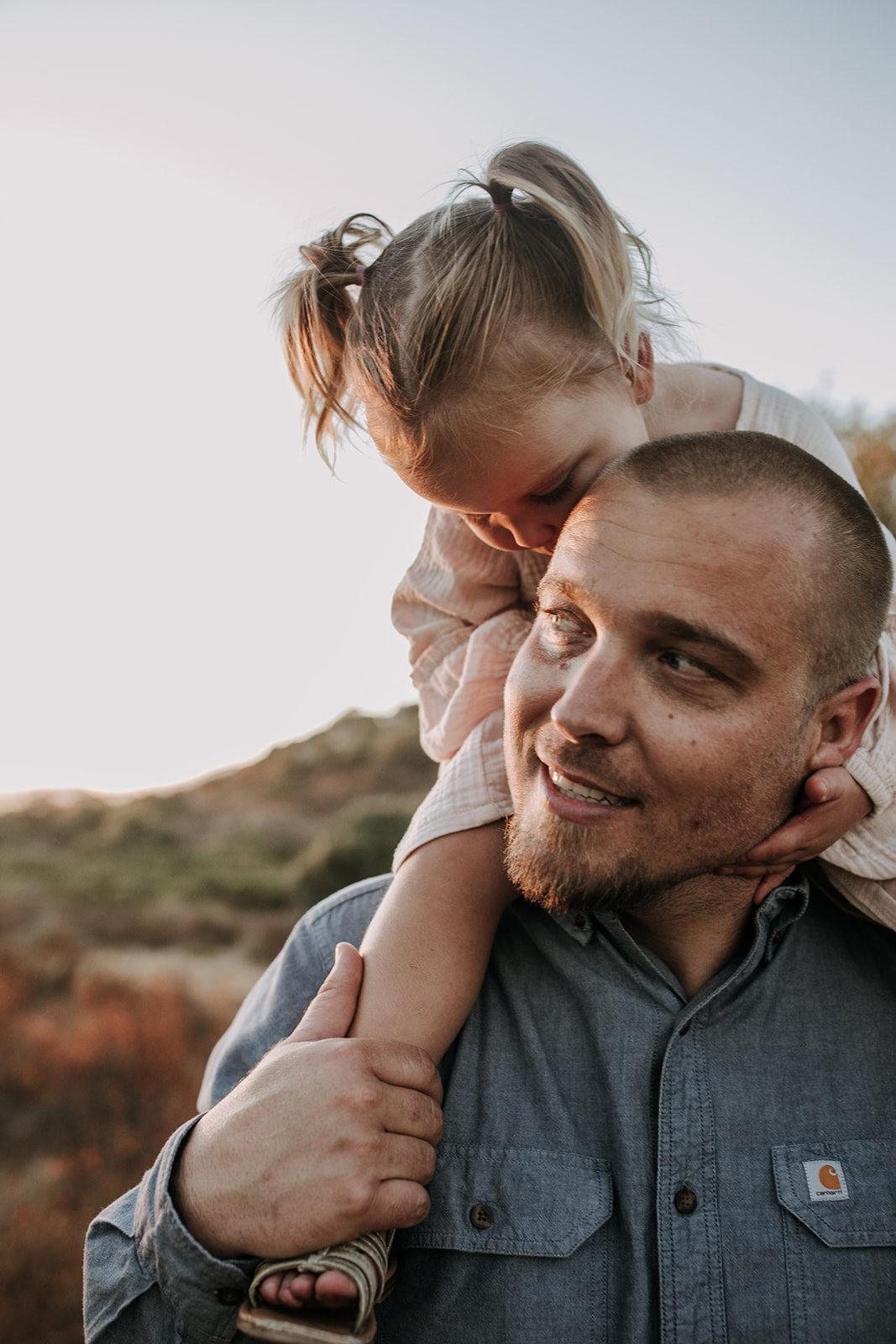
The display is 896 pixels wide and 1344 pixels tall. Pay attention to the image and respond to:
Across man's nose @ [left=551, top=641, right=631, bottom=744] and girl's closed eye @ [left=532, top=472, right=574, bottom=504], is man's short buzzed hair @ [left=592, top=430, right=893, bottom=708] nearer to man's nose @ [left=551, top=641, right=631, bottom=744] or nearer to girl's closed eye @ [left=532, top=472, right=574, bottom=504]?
girl's closed eye @ [left=532, top=472, right=574, bottom=504]

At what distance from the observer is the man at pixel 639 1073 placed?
159 centimetres

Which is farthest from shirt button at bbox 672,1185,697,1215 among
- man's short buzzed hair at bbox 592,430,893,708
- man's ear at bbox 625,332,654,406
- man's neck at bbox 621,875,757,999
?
man's ear at bbox 625,332,654,406

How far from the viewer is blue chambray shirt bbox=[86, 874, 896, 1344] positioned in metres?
1.61

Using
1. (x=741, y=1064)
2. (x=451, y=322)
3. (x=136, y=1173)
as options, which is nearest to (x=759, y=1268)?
(x=741, y=1064)

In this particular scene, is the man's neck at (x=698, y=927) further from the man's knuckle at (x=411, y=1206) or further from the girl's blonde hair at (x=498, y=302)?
the girl's blonde hair at (x=498, y=302)

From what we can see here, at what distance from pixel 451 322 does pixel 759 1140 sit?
182 centimetres

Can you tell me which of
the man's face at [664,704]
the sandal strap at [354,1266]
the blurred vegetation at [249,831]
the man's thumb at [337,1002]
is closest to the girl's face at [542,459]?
the man's face at [664,704]

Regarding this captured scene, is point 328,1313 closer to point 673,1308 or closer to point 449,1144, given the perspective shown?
point 449,1144

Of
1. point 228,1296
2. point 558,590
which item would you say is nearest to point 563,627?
point 558,590

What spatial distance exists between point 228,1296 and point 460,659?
155 centimetres

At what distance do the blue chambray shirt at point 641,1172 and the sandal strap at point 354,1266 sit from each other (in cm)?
11

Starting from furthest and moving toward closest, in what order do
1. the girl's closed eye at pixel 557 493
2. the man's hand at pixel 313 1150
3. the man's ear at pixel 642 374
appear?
the man's ear at pixel 642 374 → the girl's closed eye at pixel 557 493 → the man's hand at pixel 313 1150

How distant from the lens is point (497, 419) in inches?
79.0

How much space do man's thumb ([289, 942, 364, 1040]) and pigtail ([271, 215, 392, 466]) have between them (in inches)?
55.9
